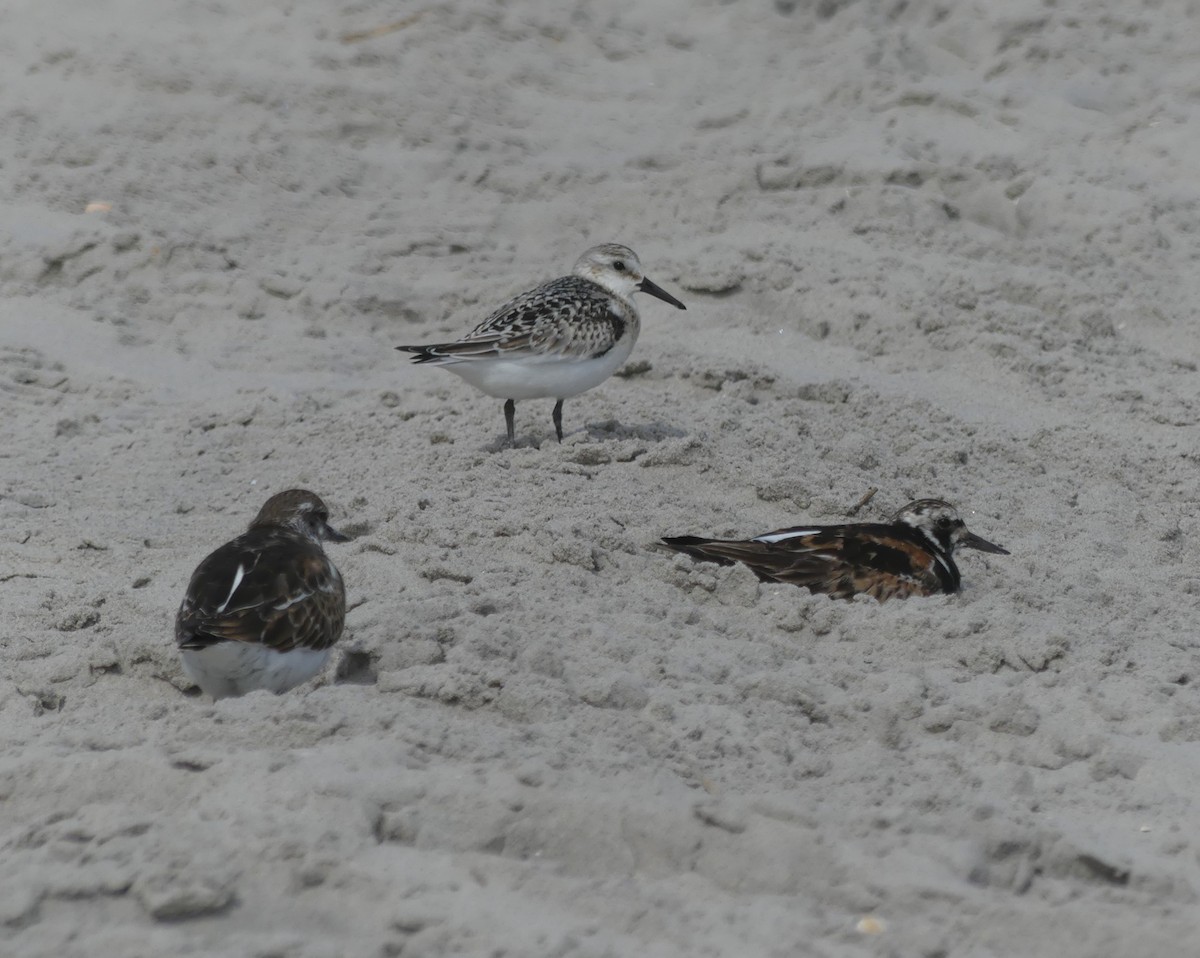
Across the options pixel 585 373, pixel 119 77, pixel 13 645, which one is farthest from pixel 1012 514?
pixel 119 77

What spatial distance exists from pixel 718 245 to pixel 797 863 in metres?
5.33

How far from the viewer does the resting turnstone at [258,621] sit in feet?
14.4

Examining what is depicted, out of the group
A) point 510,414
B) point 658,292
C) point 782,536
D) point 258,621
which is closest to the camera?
point 258,621

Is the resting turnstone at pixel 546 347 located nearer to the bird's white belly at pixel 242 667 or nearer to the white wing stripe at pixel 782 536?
the white wing stripe at pixel 782 536

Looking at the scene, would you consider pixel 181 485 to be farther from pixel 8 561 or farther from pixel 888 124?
pixel 888 124

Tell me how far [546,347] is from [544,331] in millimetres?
101

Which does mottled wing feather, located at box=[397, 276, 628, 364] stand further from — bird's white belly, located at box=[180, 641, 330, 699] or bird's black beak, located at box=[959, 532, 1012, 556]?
bird's white belly, located at box=[180, 641, 330, 699]

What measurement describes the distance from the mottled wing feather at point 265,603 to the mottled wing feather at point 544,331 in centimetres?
207

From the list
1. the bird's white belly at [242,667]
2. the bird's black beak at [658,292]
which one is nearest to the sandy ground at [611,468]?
the bird's white belly at [242,667]

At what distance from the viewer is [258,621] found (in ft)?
14.5

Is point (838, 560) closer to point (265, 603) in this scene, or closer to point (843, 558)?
point (843, 558)

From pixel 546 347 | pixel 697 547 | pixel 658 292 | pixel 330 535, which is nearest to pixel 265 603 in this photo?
pixel 330 535

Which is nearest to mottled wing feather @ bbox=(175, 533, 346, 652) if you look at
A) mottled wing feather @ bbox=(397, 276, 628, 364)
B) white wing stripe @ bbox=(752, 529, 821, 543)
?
white wing stripe @ bbox=(752, 529, 821, 543)

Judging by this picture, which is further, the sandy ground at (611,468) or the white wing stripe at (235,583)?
the white wing stripe at (235,583)
